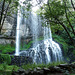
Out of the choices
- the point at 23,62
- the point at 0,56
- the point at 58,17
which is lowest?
the point at 23,62

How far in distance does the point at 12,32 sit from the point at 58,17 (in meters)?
14.3

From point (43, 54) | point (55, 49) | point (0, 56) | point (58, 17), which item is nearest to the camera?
point (58, 17)

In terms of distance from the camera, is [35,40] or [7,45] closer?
[7,45]

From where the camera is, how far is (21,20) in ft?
68.0

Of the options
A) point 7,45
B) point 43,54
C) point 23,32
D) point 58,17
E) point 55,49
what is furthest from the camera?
point 23,32

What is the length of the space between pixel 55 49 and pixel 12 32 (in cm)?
935

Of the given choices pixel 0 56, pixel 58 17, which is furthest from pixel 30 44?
pixel 58 17

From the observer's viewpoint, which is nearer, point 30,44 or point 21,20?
point 30,44

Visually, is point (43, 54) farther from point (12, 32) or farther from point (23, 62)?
point (12, 32)

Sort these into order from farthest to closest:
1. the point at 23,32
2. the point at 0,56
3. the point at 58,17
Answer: the point at 23,32 → the point at 0,56 → the point at 58,17

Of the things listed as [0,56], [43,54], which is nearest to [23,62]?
[0,56]

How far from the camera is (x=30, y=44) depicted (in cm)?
1870

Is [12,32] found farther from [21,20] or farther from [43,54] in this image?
[43,54]

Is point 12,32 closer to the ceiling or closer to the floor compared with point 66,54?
closer to the ceiling
